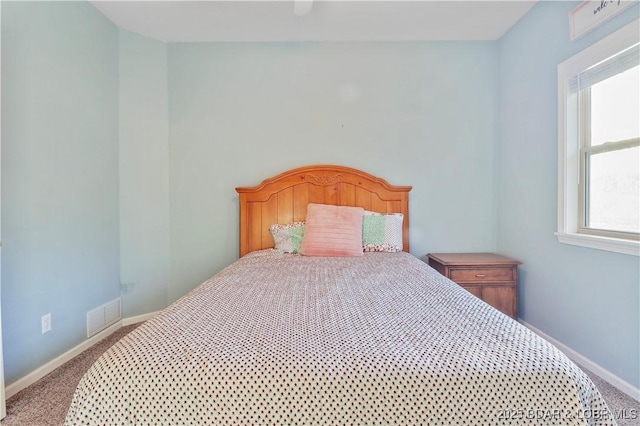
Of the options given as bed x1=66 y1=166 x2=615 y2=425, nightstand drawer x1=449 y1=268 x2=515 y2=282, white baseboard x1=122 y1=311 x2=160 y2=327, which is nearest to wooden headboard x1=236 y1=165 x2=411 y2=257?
nightstand drawer x1=449 y1=268 x2=515 y2=282

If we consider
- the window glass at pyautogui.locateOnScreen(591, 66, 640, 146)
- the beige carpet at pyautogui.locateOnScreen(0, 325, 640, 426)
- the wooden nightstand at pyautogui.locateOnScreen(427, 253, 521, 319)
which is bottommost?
the beige carpet at pyautogui.locateOnScreen(0, 325, 640, 426)

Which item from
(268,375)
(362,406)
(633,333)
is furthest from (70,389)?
(633,333)

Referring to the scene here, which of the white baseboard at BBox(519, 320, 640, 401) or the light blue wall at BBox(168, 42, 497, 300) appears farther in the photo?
the light blue wall at BBox(168, 42, 497, 300)

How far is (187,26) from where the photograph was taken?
2428mm

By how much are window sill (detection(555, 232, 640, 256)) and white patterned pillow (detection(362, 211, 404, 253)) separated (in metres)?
1.08

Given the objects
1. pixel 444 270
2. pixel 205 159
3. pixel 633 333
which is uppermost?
pixel 205 159

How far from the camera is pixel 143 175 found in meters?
2.58

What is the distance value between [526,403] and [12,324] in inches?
96.0

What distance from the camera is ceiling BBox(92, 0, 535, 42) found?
86.0 inches

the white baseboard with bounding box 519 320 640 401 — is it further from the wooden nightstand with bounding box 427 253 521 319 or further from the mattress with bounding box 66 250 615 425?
the mattress with bounding box 66 250 615 425

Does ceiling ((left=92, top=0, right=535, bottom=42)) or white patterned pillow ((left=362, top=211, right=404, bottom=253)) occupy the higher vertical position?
ceiling ((left=92, top=0, right=535, bottom=42))

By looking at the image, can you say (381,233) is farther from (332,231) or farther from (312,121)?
(312,121)

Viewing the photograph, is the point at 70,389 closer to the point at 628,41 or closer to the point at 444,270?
the point at 444,270

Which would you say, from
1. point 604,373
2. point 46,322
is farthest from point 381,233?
point 46,322
